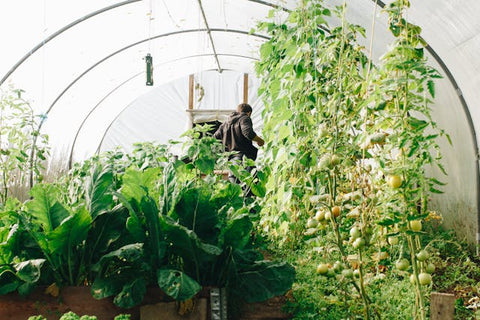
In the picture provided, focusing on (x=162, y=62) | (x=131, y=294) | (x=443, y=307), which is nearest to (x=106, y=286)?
(x=131, y=294)

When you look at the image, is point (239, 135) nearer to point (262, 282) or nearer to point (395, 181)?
point (262, 282)

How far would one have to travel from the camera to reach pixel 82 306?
230 cm

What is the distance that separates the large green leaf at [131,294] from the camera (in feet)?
7.18

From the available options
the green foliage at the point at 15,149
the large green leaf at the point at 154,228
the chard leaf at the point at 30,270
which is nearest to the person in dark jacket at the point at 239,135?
the green foliage at the point at 15,149

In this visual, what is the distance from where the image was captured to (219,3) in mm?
7246

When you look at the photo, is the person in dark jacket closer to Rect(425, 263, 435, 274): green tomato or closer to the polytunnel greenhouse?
the polytunnel greenhouse

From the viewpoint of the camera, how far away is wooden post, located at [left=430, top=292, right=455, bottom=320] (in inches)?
69.7

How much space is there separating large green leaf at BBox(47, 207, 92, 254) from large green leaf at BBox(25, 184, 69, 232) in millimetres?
104

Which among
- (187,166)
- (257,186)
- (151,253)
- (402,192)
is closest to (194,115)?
(257,186)

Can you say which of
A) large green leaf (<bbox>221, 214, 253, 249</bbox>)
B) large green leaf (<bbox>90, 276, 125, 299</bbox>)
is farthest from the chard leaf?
large green leaf (<bbox>221, 214, 253, 249</bbox>)

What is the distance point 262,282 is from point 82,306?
85cm

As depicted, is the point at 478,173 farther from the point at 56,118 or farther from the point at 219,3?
the point at 56,118

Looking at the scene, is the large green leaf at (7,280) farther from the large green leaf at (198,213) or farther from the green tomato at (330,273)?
the green tomato at (330,273)

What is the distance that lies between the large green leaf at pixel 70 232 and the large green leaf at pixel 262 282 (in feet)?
2.52
